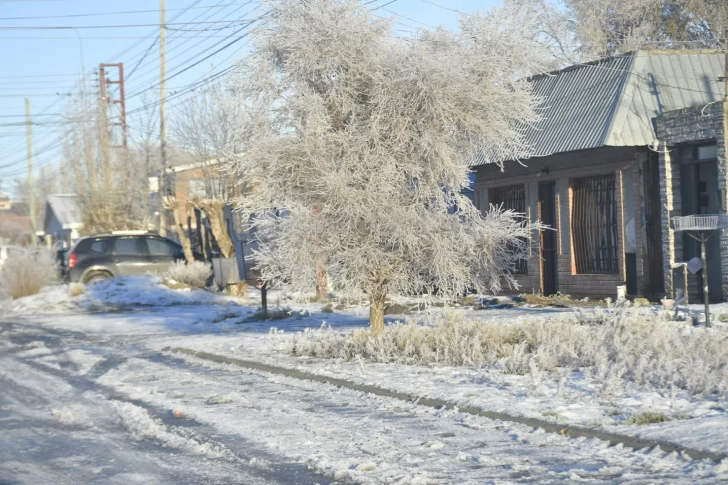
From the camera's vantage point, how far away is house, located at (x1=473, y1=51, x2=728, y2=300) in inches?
704

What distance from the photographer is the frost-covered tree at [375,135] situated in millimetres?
11477

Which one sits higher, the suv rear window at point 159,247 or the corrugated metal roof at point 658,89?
the corrugated metal roof at point 658,89

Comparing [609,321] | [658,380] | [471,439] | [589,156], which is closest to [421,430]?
[471,439]

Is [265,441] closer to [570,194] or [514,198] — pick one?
[570,194]

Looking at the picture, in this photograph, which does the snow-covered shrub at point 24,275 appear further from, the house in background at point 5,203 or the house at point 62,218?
the house in background at point 5,203

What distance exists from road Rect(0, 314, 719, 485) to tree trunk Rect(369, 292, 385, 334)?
2055mm

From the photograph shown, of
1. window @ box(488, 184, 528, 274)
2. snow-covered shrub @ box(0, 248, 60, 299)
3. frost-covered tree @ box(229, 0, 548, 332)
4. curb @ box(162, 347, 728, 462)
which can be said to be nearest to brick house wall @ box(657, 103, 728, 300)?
window @ box(488, 184, 528, 274)

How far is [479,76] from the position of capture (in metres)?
11.7

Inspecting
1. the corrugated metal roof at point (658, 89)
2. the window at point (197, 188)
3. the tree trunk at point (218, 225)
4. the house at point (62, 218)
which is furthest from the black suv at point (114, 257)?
the house at point (62, 218)

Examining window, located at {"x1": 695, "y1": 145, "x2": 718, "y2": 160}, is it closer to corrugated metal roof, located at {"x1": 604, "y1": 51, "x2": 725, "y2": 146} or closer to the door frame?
corrugated metal roof, located at {"x1": 604, "y1": 51, "x2": 725, "y2": 146}

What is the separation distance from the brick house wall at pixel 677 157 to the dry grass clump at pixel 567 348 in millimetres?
4815

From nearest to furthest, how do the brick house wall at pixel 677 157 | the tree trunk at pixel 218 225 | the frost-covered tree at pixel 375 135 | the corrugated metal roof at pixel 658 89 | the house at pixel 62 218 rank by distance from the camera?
1. the frost-covered tree at pixel 375 135
2. the brick house wall at pixel 677 157
3. the corrugated metal roof at pixel 658 89
4. the tree trunk at pixel 218 225
5. the house at pixel 62 218

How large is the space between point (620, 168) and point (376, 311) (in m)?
8.38

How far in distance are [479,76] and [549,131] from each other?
28.7 feet
